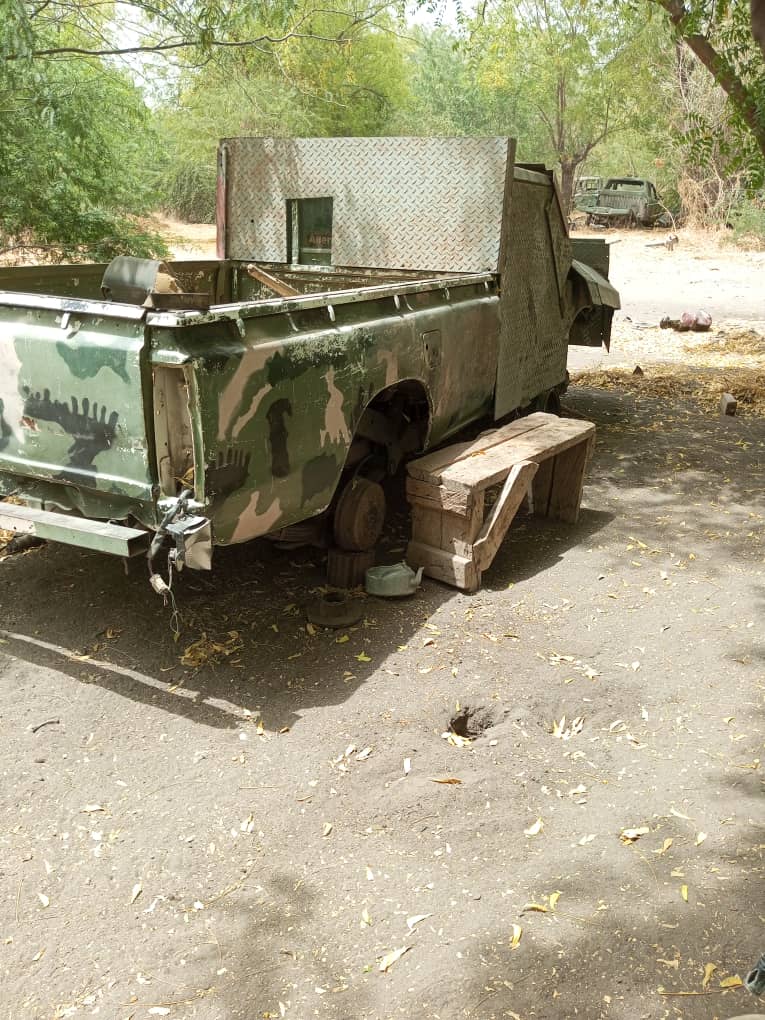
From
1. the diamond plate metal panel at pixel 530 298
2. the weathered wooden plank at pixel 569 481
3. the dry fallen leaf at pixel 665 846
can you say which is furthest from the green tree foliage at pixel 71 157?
the dry fallen leaf at pixel 665 846

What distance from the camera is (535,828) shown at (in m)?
3.17

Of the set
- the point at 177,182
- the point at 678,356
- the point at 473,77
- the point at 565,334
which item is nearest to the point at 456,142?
the point at 565,334

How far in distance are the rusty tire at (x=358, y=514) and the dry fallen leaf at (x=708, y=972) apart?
271cm

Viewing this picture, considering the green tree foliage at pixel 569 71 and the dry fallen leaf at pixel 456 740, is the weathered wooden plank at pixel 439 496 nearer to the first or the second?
the dry fallen leaf at pixel 456 740

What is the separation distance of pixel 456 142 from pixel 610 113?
90.7ft

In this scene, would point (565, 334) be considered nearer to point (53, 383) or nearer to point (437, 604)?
point (437, 604)

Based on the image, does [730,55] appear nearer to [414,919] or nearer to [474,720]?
[474,720]

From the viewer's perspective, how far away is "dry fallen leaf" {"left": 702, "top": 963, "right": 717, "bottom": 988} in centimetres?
253

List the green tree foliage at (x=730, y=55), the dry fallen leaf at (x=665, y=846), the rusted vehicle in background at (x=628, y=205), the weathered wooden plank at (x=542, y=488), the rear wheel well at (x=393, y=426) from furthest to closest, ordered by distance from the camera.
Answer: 1. the rusted vehicle in background at (x=628, y=205)
2. the green tree foliage at (x=730, y=55)
3. the weathered wooden plank at (x=542, y=488)
4. the rear wheel well at (x=393, y=426)
5. the dry fallen leaf at (x=665, y=846)

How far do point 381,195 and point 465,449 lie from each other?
1.98m

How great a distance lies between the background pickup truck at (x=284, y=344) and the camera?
3.57 meters

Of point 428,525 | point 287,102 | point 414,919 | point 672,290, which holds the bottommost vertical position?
point 672,290

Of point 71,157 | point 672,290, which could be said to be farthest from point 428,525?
point 672,290

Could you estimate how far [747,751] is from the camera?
3.60 m
